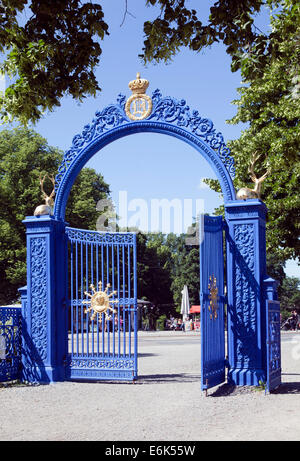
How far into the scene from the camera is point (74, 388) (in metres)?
10.1

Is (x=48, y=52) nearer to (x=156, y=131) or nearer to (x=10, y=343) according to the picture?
(x=156, y=131)

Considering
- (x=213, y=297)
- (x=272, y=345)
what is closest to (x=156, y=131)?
(x=213, y=297)

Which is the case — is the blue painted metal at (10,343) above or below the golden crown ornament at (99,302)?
below

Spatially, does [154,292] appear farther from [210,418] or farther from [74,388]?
[210,418]

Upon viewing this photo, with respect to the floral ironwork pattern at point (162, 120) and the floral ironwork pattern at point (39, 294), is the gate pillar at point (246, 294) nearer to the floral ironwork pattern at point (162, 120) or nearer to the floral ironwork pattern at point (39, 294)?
the floral ironwork pattern at point (162, 120)

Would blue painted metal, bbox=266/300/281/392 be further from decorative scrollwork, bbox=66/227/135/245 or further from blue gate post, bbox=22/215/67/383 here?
blue gate post, bbox=22/215/67/383

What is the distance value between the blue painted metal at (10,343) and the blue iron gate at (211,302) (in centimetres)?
383

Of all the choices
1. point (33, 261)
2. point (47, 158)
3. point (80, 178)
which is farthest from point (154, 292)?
point (33, 261)

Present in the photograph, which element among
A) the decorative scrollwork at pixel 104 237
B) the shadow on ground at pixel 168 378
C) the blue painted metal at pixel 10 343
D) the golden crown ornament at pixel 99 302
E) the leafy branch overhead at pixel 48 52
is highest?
the leafy branch overhead at pixel 48 52

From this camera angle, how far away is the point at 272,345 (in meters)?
9.78

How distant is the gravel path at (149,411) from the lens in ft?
20.5

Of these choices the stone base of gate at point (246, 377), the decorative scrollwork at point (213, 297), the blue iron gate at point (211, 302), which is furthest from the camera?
the stone base of gate at point (246, 377)

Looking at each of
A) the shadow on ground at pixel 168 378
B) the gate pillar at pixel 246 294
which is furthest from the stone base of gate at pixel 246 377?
the shadow on ground at pixel 168 378

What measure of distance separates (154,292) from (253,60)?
41.6 m
